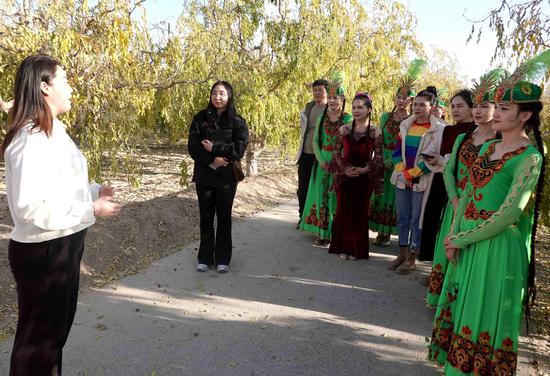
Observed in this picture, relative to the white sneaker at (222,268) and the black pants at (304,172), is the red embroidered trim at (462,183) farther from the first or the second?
the black pants at (304,172)

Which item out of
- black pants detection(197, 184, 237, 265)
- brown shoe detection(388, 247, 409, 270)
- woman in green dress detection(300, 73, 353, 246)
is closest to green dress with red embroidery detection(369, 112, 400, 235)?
woman in green dress detection(300, 73, 353, 246)

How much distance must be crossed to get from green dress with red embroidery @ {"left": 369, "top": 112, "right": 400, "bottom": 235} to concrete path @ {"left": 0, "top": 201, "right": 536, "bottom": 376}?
2.28 feet

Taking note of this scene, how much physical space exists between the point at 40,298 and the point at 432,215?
3.39 meters

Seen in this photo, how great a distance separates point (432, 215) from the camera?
4.15m

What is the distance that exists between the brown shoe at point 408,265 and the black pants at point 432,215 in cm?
42

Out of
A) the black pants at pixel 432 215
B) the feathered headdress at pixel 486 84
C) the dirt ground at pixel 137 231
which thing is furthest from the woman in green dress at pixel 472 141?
the dirt ground at pixel 137 231

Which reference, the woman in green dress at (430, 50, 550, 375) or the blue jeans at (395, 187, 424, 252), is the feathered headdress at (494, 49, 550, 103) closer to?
the woman in green dress at (430, 50, 550, 375)

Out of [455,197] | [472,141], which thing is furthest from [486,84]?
[455,197]

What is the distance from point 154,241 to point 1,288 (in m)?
1.87

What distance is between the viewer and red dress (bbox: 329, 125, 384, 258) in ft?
15.7

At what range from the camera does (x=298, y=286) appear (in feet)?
13.7

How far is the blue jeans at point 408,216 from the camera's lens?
4.39 metres

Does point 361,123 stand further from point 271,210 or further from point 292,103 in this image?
point 292,103

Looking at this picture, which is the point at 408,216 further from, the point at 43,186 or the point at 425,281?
the point at 43,186
